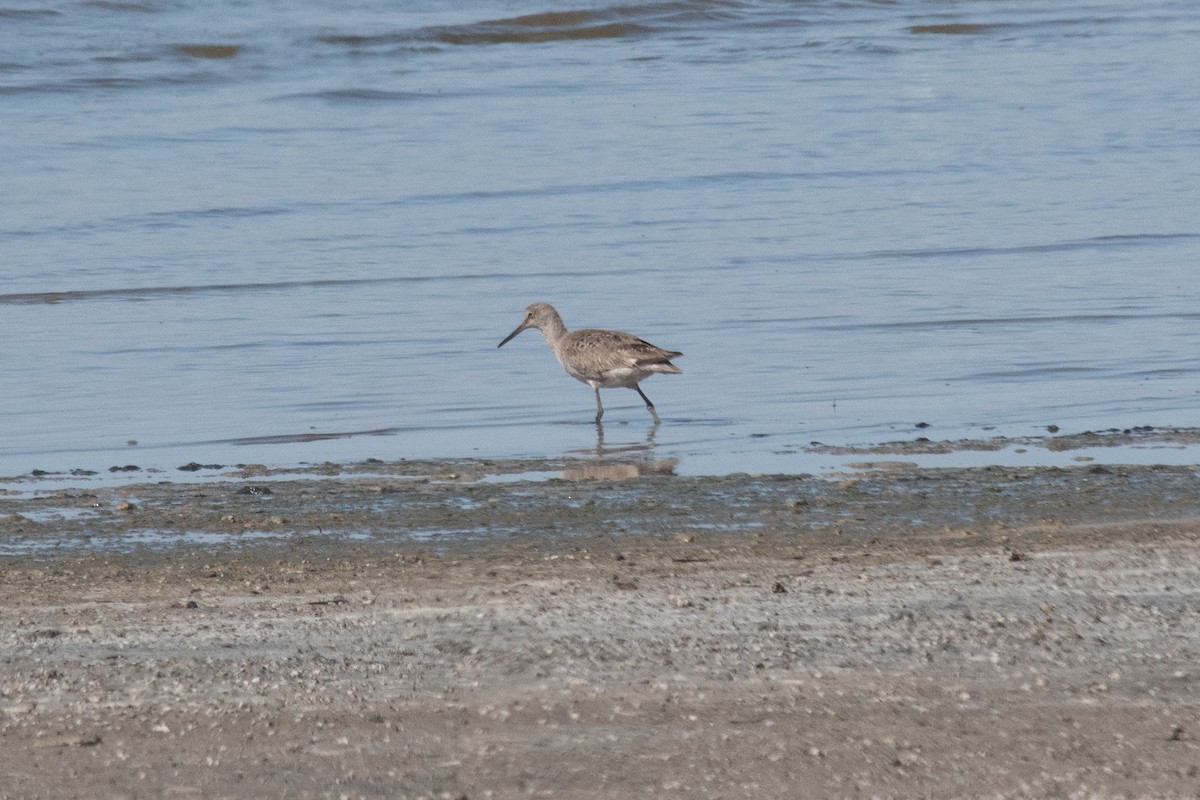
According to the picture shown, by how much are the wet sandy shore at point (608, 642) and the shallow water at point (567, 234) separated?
1.57 m

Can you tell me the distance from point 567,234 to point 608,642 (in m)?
11.8

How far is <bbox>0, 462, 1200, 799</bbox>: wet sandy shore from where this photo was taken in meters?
5.02

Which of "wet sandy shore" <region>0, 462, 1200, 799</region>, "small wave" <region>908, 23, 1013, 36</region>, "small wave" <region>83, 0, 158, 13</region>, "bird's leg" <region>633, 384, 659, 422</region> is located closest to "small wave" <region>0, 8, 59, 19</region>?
"small wave" <region>83, 0, 158, 13</region>

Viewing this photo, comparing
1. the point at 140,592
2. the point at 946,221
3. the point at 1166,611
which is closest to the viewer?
the point at 1166,611

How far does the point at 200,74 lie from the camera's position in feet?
94.9

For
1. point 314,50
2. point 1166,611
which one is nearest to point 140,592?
point 1166,611

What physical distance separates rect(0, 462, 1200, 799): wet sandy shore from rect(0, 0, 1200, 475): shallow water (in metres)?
1.57

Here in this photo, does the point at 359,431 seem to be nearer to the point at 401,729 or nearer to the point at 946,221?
the point at 401,729

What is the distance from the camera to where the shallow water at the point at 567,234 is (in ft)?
36.0

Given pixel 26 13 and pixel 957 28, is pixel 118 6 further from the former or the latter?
pixel 957 28

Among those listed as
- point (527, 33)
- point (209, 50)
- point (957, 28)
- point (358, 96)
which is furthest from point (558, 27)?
point (358, 96)

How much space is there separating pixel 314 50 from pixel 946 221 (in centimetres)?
1618

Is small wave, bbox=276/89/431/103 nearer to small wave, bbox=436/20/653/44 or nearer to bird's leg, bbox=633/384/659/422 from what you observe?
small wave, bbox=436/20/653/44

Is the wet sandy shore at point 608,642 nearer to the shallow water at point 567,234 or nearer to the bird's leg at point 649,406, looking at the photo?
the shallow water at point 567,234
